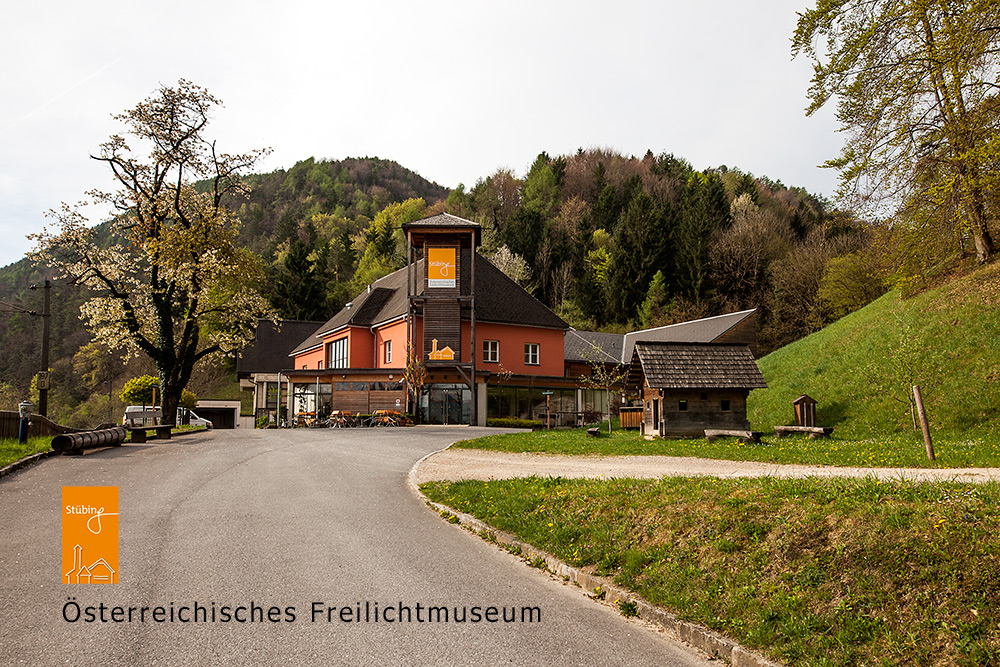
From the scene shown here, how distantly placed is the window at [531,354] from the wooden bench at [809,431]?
24708mm

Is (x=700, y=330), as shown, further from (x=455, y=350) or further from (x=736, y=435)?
(x=736, y=435)

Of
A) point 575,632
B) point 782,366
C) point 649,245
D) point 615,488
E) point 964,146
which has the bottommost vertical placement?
point 575,632

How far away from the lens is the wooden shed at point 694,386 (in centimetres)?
2281

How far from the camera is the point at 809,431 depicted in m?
19.5

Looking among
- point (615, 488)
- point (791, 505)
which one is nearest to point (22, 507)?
point (615, 488)

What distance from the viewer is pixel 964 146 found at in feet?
47.9

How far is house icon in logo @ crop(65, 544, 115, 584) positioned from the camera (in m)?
6.77

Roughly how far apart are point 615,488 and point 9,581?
721 cm

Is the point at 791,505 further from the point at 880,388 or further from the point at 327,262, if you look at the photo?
the point at 327,262

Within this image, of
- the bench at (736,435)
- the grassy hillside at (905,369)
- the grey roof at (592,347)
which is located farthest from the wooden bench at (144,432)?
the grey roof at (592,347)

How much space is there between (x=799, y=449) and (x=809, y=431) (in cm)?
365

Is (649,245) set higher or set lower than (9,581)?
higher

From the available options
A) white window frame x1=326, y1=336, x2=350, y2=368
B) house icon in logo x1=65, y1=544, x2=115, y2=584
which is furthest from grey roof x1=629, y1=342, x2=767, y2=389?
white window frame x1=326, y1=336, x2=350, y2=368

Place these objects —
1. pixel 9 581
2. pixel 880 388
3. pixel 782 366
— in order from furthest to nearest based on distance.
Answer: pixel 782 366 < pixel 880 388 < pixel 9 581
